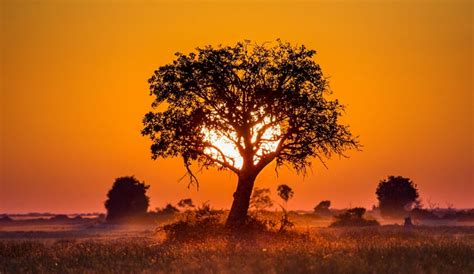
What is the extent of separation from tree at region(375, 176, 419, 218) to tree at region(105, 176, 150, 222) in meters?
36.8

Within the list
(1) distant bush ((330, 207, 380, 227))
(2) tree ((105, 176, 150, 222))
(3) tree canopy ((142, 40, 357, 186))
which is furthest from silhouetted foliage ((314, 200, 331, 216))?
(3) tree canopy ((142, 40, 357, 186))

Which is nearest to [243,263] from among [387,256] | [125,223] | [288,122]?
Answer: [387,256]

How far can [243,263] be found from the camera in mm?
27016

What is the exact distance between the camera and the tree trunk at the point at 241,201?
44891 millimetres

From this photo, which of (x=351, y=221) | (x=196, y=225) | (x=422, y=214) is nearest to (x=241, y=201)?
(x=196, y=225)

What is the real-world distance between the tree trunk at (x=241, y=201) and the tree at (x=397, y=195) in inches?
2625

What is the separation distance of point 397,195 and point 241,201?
228 feet

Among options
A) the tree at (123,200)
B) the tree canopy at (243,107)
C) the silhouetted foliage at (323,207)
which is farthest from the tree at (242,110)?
the silhouetted foliage at (323,207)

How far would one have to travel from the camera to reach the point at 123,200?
4038 inches

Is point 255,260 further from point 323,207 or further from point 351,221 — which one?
point 323,207

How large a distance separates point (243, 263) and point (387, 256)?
5.68 metres

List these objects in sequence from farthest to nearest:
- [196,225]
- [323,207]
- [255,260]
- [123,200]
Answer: [323,207], [123,200], [196,225], [255,260]

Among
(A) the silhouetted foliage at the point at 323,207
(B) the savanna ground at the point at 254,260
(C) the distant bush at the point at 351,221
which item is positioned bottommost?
(B) the savanna ground at the point at 254,260

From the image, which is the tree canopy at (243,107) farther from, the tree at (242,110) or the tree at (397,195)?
the tree at (397,195)
